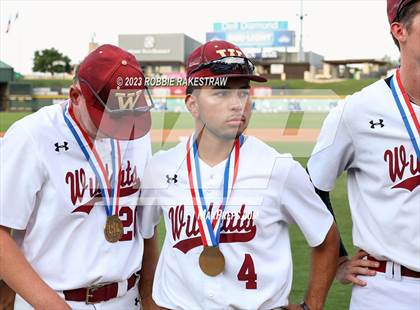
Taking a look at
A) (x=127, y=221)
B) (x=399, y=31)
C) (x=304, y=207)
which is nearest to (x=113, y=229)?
(x=127, y=221)

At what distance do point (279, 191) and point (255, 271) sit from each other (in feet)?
1.02

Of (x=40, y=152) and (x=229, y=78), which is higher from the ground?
(x=229, y=78)

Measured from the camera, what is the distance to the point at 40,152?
2.20 m

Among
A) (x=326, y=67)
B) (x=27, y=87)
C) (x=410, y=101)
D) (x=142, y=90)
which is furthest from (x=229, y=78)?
(x=326, y=67)

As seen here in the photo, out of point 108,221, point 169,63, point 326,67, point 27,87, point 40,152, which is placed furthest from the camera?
point 169,63

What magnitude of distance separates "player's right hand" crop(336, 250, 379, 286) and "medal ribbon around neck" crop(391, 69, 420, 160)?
0.47 metres

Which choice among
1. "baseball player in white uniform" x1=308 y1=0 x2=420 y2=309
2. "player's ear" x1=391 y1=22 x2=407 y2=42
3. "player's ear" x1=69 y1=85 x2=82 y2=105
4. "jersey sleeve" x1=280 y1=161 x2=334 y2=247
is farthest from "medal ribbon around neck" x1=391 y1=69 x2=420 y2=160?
"player's ear" x1=69 y1=85 x2=82 y2=105

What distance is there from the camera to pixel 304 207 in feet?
7.63

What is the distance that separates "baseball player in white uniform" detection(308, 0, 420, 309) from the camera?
89.0 inches

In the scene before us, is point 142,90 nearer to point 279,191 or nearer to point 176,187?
point 176,187

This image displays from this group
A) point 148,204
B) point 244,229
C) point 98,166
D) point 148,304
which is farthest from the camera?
point 148,304

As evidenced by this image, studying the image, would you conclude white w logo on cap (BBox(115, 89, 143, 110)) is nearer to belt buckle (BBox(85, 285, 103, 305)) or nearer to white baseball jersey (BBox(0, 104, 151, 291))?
white baseball jersey (BBox(0, 104, 151, 291))

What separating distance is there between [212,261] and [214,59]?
30.2 inches

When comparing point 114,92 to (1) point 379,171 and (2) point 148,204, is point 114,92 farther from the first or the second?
(1) point 379,171
